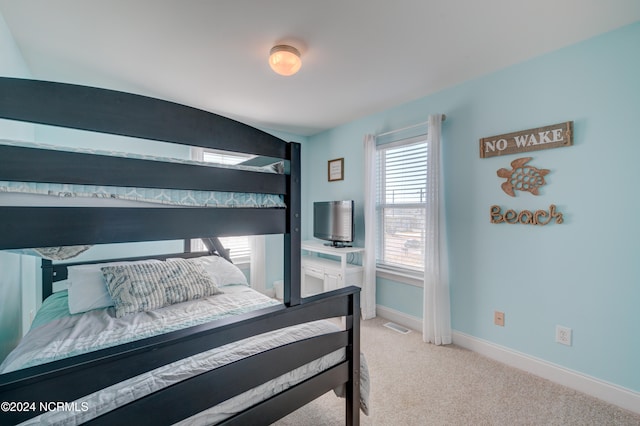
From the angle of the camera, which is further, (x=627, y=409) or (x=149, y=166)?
(x=627, y=409)

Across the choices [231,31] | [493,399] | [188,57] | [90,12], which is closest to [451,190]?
[493,399]

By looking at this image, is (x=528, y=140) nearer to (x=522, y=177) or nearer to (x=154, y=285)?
(x=522, y=177)

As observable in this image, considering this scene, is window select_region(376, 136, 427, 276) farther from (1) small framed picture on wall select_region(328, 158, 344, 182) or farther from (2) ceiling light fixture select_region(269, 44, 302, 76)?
(2) ceiling light fixture select_region(269, 44, 302, 76)

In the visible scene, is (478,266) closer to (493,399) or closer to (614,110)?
(493,399)

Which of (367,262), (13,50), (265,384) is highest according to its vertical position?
(13,50)

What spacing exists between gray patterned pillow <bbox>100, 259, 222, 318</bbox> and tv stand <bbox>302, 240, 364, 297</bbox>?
142cm

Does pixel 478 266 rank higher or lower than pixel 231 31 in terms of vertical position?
lower

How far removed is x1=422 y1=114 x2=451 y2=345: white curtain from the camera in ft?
8.20

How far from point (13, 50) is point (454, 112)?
3.32m

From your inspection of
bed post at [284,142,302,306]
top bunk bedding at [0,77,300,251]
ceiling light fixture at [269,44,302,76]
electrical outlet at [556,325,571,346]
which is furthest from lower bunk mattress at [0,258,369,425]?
ceiling light fixture at [269,44,302,76]

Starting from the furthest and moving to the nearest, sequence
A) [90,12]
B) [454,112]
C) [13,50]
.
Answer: [454,112] < [13,50] < [90,12]

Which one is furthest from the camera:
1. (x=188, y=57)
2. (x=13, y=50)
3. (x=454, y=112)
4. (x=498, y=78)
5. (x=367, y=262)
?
(x=367, y=262)

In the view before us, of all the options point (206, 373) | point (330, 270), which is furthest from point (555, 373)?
point (206, 373)

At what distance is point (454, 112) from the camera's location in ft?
8.33
